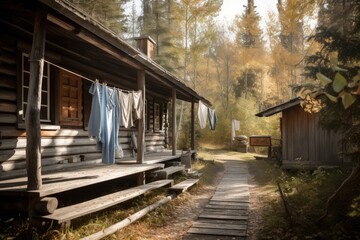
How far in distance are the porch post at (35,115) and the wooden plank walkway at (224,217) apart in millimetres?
2952

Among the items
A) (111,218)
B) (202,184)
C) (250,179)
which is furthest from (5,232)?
(250,179)

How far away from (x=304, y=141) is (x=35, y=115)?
11.5m

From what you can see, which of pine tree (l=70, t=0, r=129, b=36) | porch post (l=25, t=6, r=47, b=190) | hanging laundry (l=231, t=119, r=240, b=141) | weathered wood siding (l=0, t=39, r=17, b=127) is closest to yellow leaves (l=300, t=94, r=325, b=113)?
porch post (l=25, t=6, r=47, b=190)

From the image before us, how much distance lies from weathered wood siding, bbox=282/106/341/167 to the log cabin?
6345 mm

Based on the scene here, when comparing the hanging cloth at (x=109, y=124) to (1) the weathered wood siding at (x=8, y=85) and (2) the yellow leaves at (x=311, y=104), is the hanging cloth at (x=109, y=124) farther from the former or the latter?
(2) the yellow leaves at (x=311, y=104)

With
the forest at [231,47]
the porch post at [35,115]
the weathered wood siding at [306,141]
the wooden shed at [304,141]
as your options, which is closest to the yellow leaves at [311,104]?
the porch post at [35,115]

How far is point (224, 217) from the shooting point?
23.1ft

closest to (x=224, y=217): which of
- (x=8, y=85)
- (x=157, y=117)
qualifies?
(x=8, y=85)

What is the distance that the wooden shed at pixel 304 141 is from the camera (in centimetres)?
1286

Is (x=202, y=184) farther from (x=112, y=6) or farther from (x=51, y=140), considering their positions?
(x=112, y=6)

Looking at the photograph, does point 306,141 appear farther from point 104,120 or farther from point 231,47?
point 231,47

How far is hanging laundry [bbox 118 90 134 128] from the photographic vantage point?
7.62m

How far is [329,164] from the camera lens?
12781 mm

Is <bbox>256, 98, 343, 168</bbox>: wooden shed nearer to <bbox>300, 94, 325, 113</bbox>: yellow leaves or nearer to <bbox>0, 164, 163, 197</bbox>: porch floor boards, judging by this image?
<bbox>300, 94, 325, 113</bbox>: yellow leaves
